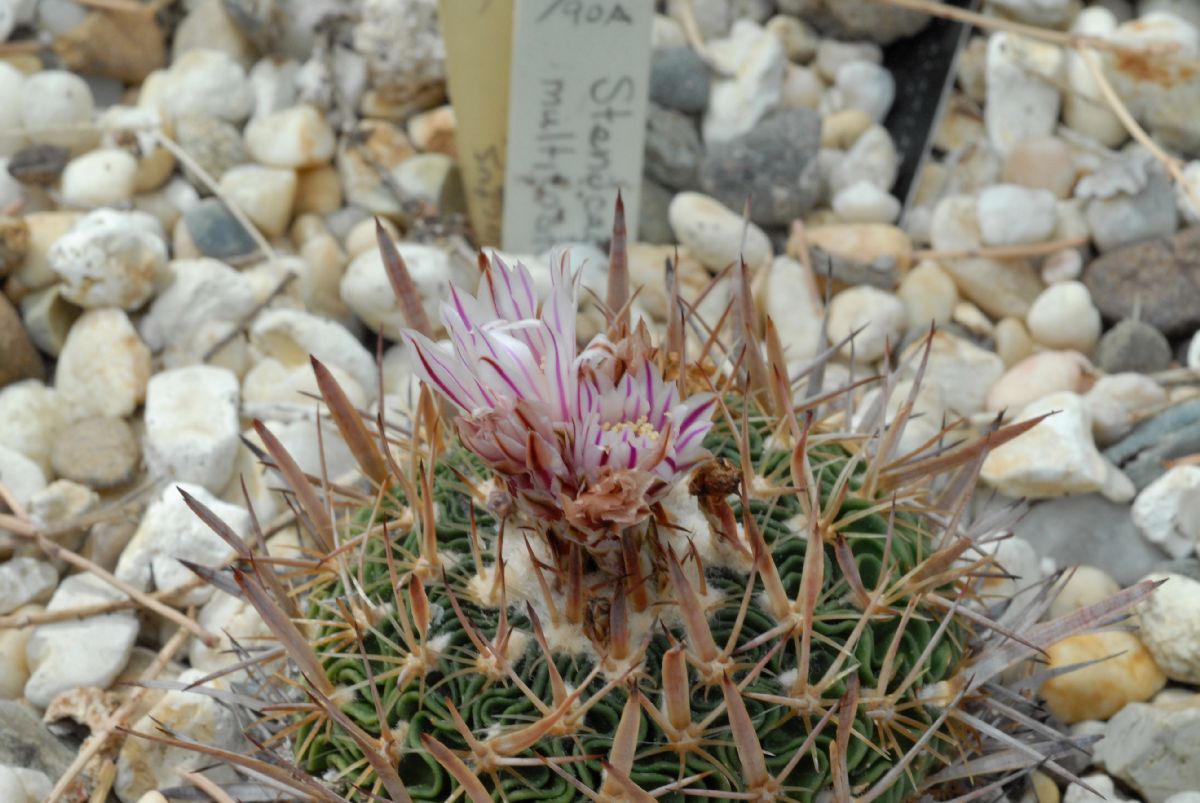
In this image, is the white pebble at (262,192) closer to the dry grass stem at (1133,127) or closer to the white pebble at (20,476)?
the white pebble at (20,476)

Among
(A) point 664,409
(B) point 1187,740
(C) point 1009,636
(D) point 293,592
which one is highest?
(A) point 664,409

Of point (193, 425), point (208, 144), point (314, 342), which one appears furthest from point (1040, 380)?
point (208, 144)

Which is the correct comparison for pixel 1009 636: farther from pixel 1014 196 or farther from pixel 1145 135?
pixel 1145 135

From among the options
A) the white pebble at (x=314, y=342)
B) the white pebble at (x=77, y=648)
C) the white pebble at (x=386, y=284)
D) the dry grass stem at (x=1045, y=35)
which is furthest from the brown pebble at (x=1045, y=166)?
the white pebble at (x=77, y=648)

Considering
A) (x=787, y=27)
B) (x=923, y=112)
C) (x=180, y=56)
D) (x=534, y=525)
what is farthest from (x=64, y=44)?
(x=534, y=525)

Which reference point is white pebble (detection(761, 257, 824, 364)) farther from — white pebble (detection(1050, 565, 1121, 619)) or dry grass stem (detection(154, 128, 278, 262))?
dry grass stem (detection(154, 128, 278, 262))

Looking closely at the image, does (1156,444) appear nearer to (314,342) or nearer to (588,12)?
(588,12)

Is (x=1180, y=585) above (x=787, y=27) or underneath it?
underneath
